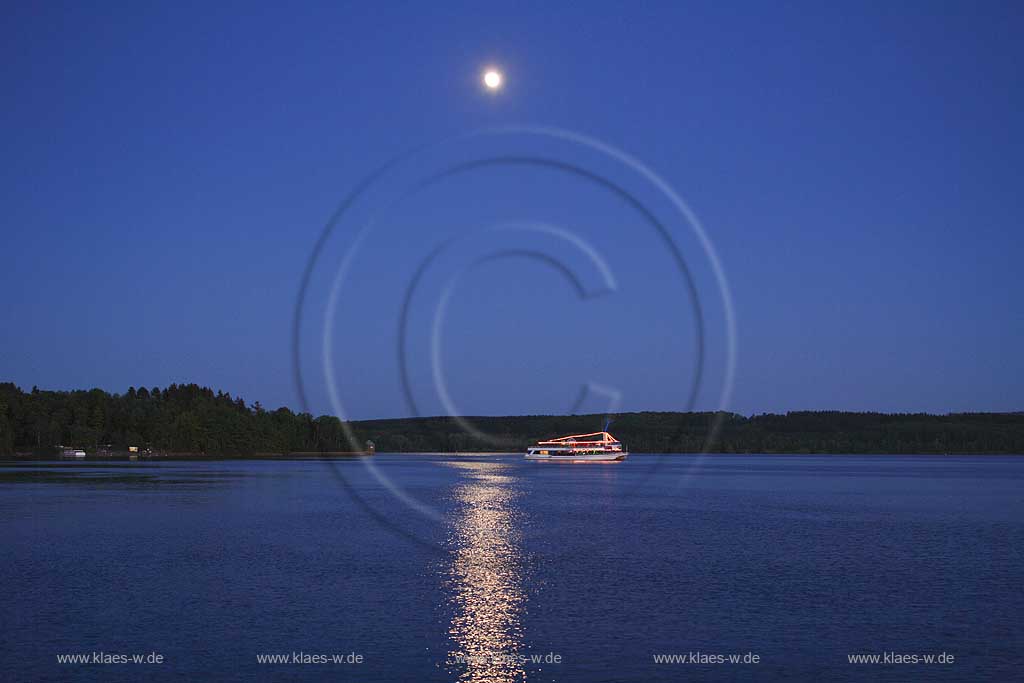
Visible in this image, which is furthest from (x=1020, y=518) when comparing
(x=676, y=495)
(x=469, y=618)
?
(x=469, y=618)

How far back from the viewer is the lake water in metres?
32.8

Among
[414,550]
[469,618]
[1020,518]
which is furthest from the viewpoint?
[1020,518]

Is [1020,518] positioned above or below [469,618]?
above

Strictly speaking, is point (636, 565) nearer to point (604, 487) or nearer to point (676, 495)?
point (676, 495)

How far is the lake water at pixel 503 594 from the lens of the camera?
32750 millimetres

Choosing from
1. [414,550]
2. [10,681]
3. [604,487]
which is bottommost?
[10,681]

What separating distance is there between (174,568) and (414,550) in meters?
16.1

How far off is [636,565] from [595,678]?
26.0 m

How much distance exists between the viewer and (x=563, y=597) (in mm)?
44906

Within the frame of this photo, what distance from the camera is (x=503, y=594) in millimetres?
45469

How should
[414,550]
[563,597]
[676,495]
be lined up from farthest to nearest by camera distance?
[676,495], [414,550], [563,597]

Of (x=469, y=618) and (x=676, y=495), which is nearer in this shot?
(x=469, y=618)

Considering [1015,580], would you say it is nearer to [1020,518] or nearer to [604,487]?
[1020,518]

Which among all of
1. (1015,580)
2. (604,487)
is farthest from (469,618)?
(604,487)
